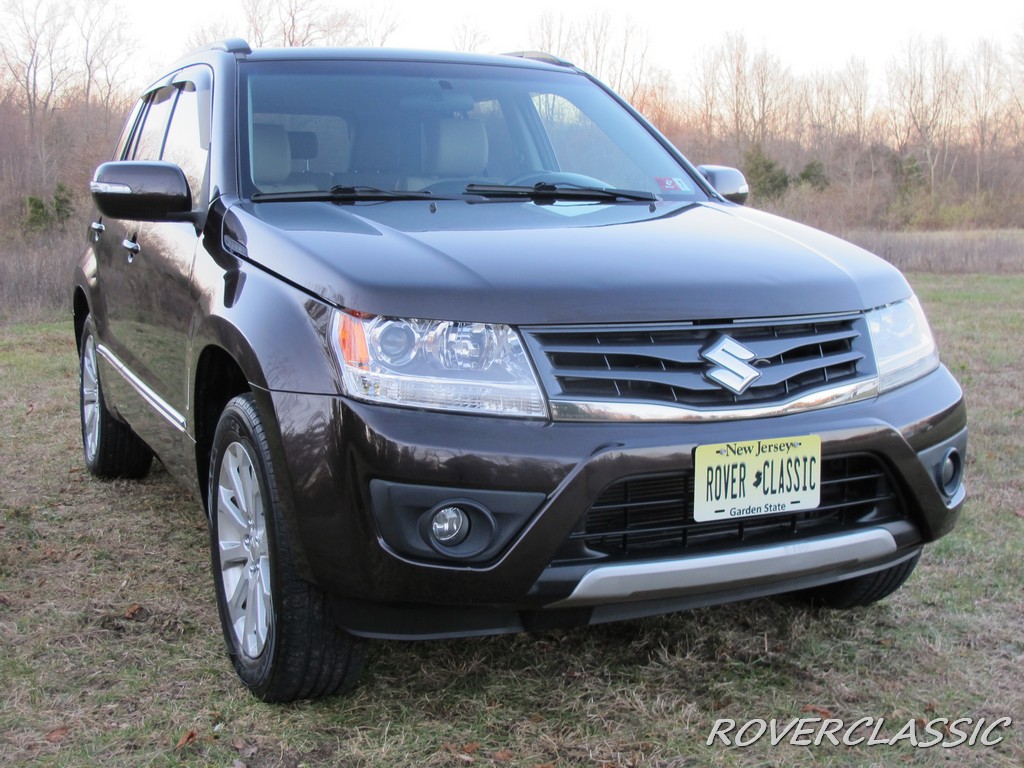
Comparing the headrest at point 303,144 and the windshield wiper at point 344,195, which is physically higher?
the headrest at point 303,144

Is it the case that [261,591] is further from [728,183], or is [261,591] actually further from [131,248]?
[728,183]

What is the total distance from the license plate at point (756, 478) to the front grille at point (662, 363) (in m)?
0.10

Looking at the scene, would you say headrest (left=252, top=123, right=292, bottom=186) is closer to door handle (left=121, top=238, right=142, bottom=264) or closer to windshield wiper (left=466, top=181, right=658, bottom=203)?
windshield wiper (left=466, top=181, right=658, bottom=203)

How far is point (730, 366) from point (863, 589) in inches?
49.2

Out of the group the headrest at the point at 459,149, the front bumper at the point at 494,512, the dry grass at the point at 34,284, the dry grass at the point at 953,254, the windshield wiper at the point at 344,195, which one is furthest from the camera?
the dry grass at the point at 953,254

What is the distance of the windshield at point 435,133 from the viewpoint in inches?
124

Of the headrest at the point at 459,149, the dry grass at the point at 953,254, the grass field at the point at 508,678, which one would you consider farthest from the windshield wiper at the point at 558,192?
the dry grass at the point at 953,254

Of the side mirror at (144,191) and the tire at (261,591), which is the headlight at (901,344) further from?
the side mirror at (144,191)

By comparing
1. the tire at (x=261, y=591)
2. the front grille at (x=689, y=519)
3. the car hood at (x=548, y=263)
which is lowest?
the tire at (x=261, y=591)

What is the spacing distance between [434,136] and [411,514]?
1.65 meters

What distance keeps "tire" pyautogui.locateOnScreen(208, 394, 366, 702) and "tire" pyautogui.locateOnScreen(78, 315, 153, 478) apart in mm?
1936

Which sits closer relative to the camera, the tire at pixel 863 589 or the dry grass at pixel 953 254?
the tire at pixel 863 589

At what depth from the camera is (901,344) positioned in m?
2.59

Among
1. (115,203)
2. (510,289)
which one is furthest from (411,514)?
(115,203)
